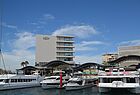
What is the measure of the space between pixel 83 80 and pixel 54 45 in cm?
6370

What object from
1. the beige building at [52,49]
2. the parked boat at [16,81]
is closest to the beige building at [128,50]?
the beige building at [52,49]

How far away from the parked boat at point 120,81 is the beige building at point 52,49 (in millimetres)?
75275

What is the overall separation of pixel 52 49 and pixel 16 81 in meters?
58.9

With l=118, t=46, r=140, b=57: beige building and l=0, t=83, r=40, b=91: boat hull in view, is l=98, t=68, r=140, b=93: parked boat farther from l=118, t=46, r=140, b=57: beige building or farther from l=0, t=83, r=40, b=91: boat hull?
l=118, t=46, r=140, b=57: beige building

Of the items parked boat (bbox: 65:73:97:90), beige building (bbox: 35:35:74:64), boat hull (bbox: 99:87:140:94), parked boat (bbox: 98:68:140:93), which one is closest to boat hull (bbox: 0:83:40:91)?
parked boat (bbox: 65:73:97:90)

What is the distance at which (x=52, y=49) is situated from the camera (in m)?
119

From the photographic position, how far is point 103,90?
43469 mm

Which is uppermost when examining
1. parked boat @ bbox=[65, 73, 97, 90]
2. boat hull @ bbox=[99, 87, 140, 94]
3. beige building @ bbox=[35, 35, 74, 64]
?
beige building @ bbox=[35, 35, 74, 64]

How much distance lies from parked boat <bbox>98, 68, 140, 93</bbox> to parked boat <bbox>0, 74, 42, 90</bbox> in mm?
23979

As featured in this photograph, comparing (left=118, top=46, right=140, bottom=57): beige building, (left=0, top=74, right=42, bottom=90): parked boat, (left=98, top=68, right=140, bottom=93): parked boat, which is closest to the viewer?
(left=98, top=68, right=140, bottom=93): parked boat

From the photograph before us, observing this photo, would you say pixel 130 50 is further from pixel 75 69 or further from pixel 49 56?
pixel 75 69

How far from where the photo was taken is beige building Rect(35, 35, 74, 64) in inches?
4656

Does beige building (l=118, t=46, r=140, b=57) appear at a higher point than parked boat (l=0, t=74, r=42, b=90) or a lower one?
higher

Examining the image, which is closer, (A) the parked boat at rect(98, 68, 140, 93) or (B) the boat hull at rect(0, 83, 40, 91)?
(A) the parked boat at rect(98, 68, 140, 93)
